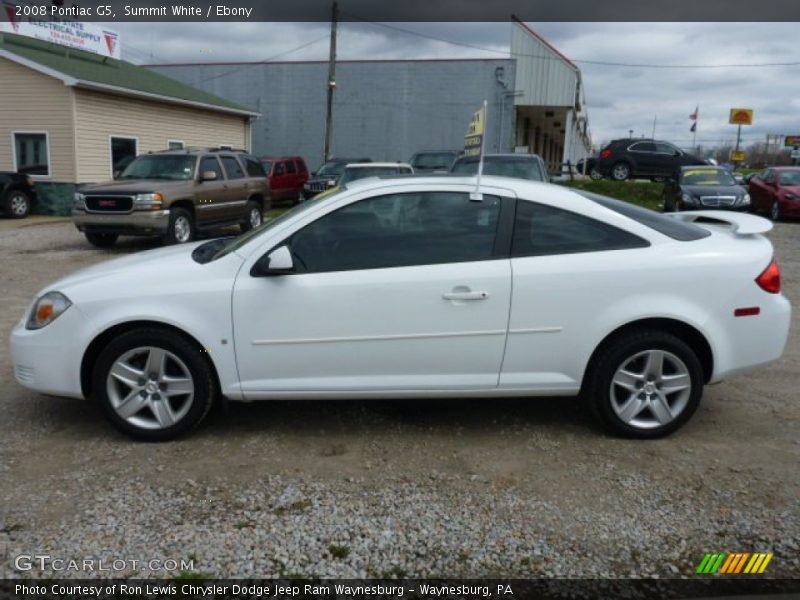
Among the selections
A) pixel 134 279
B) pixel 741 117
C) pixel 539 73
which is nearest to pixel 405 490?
pixel 134 279

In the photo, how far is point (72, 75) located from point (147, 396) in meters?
16.6

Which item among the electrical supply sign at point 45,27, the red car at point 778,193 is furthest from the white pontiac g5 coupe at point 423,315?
the electrical supply sign at point 45,27

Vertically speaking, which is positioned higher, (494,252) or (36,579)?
(494,252)

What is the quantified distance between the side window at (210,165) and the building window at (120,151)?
7.57 m

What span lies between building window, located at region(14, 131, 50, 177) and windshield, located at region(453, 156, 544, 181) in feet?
39.9

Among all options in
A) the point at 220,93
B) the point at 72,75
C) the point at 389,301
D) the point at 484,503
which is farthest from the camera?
the point at 220,93

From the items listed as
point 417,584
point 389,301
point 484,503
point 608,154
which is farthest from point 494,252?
point 608,154

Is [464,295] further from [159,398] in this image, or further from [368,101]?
[368,101]

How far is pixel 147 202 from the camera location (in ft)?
37.4

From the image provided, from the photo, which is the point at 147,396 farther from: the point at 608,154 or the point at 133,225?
the point at 608,154

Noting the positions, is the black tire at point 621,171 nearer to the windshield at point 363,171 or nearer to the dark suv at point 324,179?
the dark suv at point 324,179

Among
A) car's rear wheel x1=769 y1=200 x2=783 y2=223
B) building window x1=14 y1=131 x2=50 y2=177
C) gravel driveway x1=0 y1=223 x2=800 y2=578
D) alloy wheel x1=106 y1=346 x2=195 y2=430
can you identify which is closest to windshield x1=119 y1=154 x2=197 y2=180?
building window x1=14 y1=131 x2=50 y2=177

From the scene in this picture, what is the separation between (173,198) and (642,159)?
18331 mm

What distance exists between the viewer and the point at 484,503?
10.9 ft
